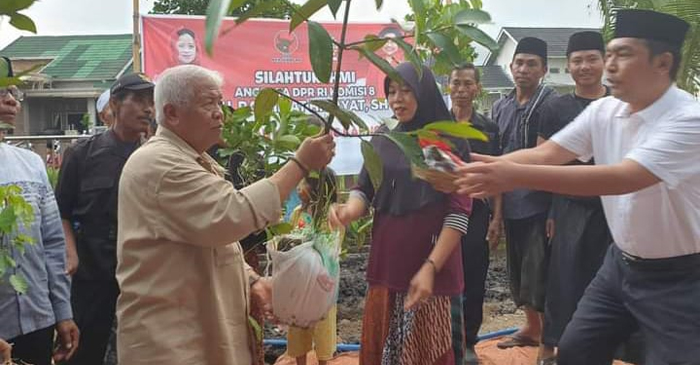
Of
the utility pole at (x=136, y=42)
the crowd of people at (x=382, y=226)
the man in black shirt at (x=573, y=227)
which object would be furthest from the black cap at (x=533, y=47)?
the utility pole at (x=136, y=42)

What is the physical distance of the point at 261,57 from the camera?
658cm

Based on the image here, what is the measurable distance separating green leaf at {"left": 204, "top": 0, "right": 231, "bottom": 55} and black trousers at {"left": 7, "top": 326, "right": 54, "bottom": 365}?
1.90m

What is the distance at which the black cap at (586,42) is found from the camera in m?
3.88

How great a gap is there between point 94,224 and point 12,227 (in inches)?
36.8

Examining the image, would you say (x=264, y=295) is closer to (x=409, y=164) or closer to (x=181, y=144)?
(x=181, y=144)

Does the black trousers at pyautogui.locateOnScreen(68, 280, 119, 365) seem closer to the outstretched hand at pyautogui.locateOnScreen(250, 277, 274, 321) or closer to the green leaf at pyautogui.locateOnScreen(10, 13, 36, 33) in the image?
the outstretched hand at pyautogui.locateOnScreen(250, 277, 274, 321)

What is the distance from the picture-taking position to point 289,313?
2.21 meters

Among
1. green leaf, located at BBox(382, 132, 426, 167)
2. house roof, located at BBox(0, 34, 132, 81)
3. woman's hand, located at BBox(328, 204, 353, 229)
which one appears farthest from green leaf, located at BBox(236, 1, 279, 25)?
house roof, located at BBox(0, 34, 132, 81)

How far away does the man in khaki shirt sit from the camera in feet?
6.41

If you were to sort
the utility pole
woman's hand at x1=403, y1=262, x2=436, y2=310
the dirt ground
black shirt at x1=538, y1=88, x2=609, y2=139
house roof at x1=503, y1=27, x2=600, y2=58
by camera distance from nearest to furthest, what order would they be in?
woman's hand at x1=403, y1=262, x2=436, y2=310
black shirt at x1=538, y1=88, x2=609, y2=139
the dirt ground
the utility pole
house roof at x1=503, y1=27, x2=600, y2=58

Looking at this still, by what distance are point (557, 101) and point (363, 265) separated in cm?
307

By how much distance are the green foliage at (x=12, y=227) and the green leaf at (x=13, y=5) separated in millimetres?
1023

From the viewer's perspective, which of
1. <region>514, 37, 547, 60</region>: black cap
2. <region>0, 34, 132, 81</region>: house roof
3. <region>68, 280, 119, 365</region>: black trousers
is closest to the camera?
<region>68, 280, 119, 365</region>: black trousers

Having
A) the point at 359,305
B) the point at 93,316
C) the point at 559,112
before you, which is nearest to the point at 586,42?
the point at 559,112
